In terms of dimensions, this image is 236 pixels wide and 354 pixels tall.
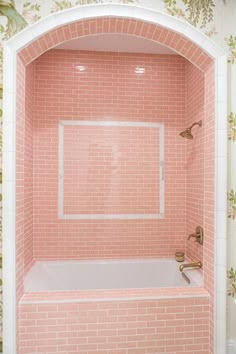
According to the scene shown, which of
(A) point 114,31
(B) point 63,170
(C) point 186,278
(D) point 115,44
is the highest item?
(D) point 115,44

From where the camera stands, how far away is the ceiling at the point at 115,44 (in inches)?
106

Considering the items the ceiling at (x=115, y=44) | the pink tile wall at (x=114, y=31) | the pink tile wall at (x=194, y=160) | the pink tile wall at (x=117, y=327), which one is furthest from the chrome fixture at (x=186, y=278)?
the ceiling at (x=115, y=44)

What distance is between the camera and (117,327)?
1994 millimetres

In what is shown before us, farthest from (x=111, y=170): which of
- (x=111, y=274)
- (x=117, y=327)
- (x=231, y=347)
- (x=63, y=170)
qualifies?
(x=231, y=347)

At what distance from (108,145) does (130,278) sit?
1.33 m

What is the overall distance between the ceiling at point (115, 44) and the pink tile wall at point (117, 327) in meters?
2.19

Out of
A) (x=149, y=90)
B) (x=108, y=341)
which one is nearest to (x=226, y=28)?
(x=149, y=90)

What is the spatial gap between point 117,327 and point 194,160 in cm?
161

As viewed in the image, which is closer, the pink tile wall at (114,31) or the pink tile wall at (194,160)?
the pink tile wall at (114,31)

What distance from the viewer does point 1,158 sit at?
6.19ft

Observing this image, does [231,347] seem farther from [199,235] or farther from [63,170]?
[63,170]

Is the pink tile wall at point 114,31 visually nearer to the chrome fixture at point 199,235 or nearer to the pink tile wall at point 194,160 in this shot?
the pink tile wall at point 194,160

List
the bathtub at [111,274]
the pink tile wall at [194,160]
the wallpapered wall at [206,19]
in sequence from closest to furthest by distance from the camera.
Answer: the wallpapered wall at [206,19]
the pink tile wall at [194,160]
the bathtub at [111,274]

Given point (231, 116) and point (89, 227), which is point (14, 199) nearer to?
point (89, 227)
